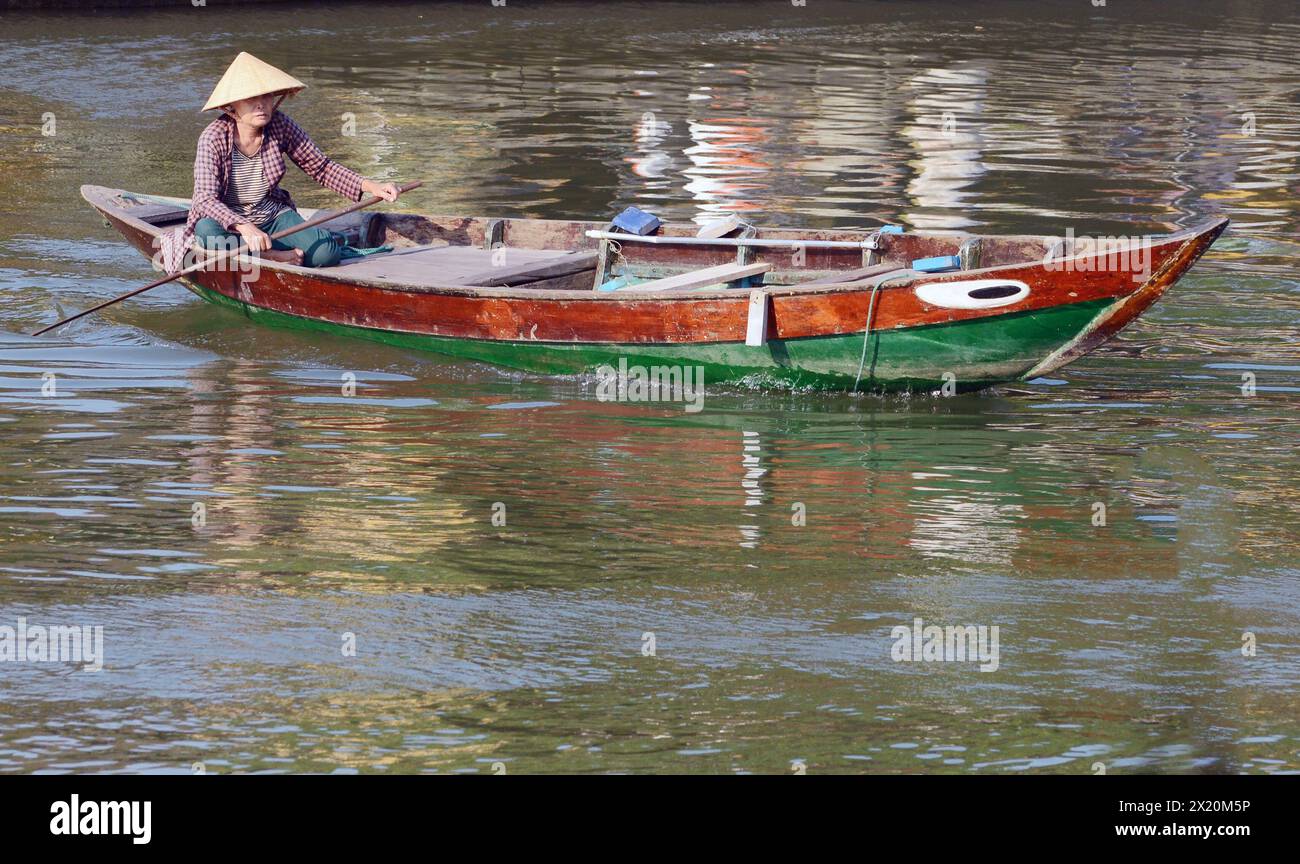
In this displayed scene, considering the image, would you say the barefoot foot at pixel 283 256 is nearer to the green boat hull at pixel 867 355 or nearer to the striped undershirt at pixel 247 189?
the striped undershirt at pixel 247 189

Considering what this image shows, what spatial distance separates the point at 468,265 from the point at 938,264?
2824 millimetres

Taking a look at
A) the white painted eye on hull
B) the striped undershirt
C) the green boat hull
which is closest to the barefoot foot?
the striped undershirt

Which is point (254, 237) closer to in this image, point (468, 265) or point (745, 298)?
point (468, 265)

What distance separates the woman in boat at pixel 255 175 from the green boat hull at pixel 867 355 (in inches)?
44.2

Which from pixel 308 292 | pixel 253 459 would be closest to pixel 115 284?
pixel 308 292

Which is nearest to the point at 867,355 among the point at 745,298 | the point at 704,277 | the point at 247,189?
the point at 745,298

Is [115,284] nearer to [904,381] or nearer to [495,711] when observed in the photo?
[904,381]

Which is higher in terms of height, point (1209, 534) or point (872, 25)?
point (872, 25)

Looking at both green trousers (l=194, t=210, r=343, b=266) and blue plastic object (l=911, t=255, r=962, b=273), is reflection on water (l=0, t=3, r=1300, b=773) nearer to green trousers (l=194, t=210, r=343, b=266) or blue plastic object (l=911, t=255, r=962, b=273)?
green trousers (l=194, t=210, r=343, b=266)

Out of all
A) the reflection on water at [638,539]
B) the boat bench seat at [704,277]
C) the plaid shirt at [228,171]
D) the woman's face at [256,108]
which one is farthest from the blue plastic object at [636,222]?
the woman's face at [256,108]

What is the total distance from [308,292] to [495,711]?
4.52 metres

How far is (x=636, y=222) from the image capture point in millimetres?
9141
